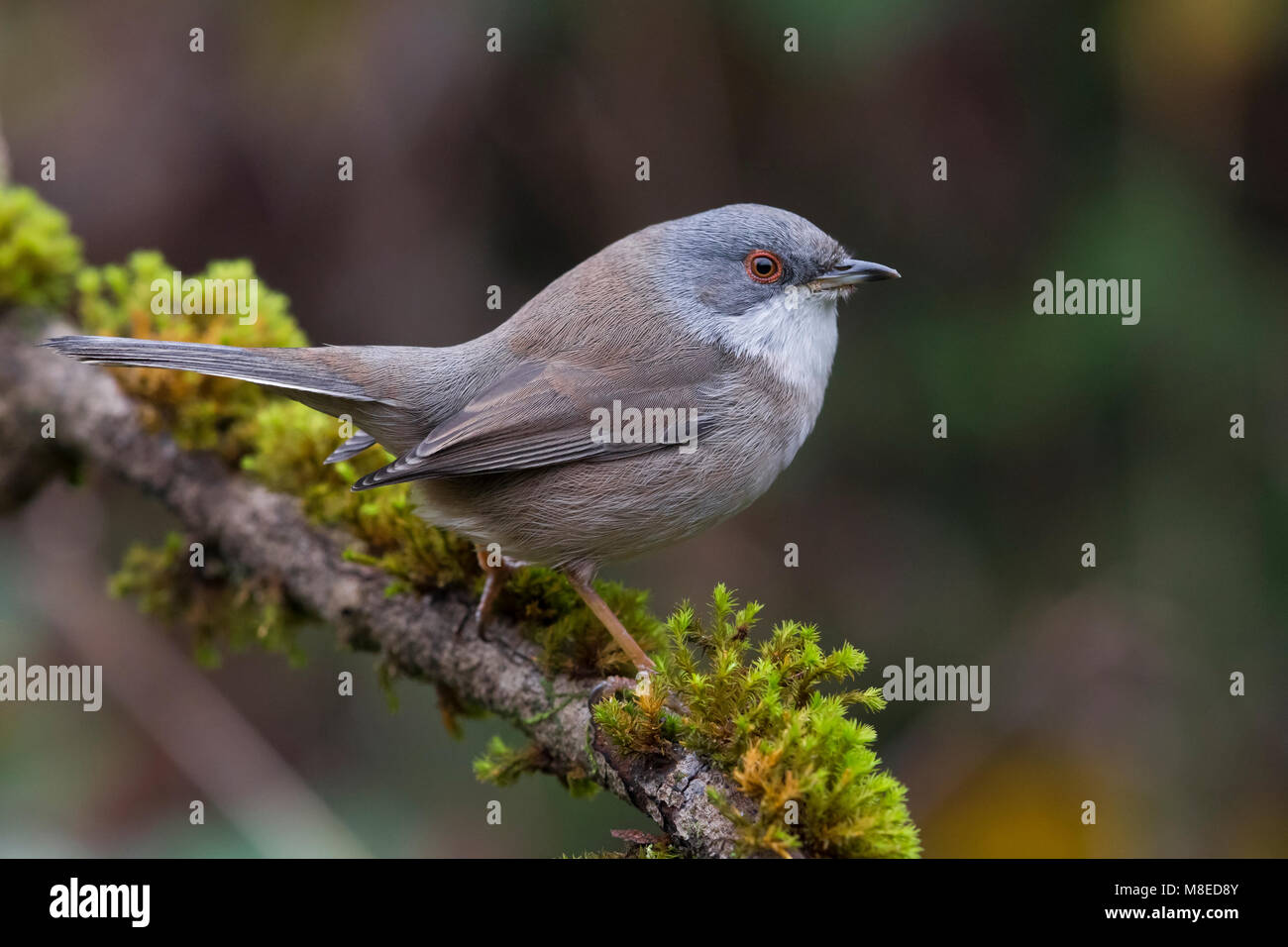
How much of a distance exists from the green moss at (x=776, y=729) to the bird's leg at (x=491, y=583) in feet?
2.52

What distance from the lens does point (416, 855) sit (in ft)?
18.4

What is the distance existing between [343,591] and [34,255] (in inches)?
98.7

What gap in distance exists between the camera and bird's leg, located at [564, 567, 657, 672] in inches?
149

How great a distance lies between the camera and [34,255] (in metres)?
5.26

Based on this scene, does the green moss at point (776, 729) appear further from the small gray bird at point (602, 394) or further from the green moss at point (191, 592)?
the green moss at point (191, 592)

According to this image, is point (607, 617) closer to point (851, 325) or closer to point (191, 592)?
point (191, 592)

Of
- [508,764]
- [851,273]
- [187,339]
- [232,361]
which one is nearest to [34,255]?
[187,339]

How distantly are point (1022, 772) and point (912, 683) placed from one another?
771 millimetres

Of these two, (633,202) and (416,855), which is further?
(633,202)

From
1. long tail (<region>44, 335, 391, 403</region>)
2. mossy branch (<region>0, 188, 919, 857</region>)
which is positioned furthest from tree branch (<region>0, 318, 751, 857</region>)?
long tail (<region>44, 335, 391, 403</region>)

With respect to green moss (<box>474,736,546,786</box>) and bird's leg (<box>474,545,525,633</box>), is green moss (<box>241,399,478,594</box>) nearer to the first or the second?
bird's leg (<box>474,545,525,633</box>)

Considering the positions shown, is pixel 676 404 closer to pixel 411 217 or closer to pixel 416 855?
pixel 416 855

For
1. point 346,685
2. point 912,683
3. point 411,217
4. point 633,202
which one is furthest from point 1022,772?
point 411,217

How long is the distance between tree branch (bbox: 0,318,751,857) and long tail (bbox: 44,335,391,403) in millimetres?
827
